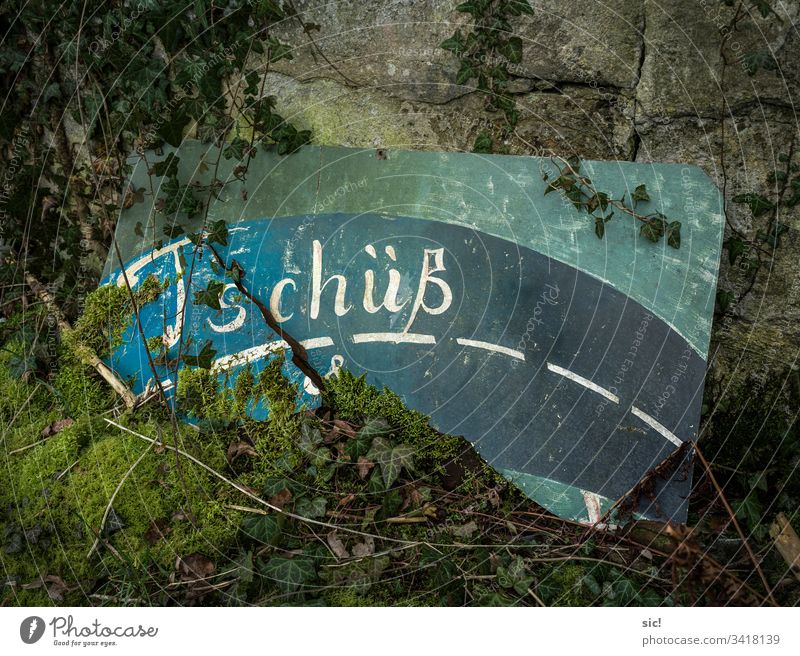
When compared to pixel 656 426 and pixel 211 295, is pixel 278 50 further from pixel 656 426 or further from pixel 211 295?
pixel 656 426

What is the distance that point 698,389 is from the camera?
306cm

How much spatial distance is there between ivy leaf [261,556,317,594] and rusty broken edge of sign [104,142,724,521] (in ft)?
2.24

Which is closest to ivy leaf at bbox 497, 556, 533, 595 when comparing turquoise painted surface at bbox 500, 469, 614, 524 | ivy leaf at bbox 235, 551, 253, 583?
turquoise painted surface at bbox 500, 469, 614, 524

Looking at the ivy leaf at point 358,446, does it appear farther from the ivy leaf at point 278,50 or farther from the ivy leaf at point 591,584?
the ivy leaf at point 278,50

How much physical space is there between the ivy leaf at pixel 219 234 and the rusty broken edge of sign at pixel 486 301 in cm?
5

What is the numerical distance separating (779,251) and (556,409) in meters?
1.18

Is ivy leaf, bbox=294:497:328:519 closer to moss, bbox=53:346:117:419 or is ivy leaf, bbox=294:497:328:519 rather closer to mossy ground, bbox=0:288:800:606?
mossy ground, bbox=0:288:800:606

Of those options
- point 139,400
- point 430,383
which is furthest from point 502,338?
point 139,400

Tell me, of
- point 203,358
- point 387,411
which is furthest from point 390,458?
point 203,358

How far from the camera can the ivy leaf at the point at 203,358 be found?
10.7ft

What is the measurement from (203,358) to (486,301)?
122cm

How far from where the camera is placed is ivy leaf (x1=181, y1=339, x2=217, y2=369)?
3248mm

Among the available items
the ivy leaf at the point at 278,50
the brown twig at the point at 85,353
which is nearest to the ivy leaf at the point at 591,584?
the brown twig at the point at 85,353

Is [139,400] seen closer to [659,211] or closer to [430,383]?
[430,383]
